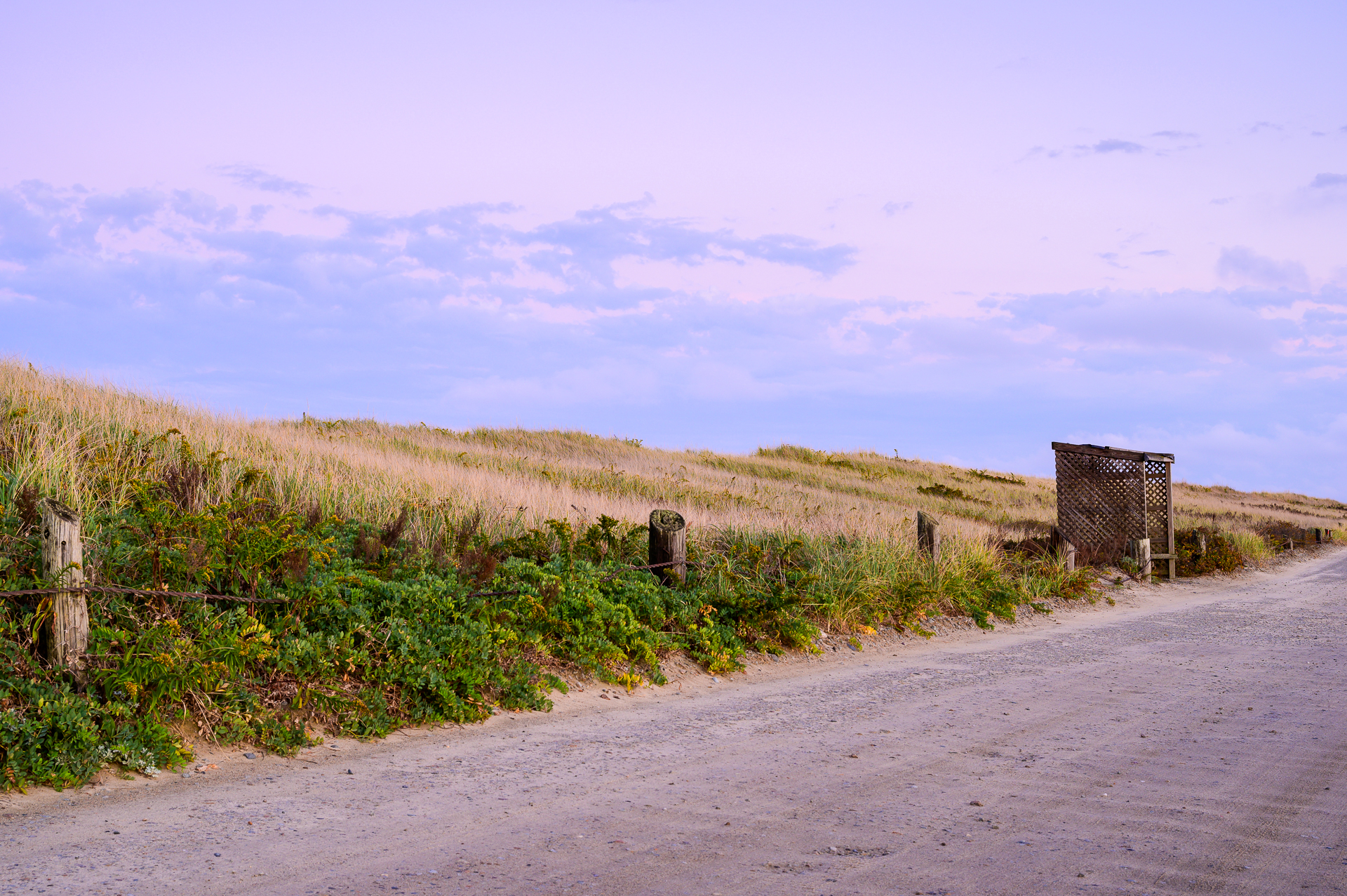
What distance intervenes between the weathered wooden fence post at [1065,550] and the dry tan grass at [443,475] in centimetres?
104

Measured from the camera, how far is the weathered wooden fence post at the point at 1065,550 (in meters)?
15.5

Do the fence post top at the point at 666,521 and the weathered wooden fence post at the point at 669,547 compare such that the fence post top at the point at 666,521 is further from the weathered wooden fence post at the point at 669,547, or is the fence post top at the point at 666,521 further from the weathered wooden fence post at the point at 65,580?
the weathered wooden fence post at the point at 65,580

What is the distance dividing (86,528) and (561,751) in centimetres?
407

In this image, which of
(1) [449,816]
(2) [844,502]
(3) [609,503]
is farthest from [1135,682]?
(2) [844,502]

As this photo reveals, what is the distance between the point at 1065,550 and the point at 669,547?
8727mm

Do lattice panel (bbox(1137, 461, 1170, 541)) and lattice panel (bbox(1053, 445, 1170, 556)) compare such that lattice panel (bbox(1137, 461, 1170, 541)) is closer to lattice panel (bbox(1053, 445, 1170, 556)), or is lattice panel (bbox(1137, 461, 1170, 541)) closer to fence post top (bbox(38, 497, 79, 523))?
lattice panel (bbox(1053, 445, 1170, 556))

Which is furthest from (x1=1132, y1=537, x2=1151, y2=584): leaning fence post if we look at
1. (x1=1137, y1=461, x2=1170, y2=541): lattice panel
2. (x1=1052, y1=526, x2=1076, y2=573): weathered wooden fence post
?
(x1=1052, y1=526, x2=1076, y2=573): weathered wooden fence post

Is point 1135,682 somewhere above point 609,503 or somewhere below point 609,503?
below

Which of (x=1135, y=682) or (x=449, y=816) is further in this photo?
(x=1135, y=682)

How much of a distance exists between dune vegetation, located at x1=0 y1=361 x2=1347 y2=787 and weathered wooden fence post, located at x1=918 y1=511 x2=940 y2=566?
24 cm

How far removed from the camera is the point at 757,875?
3.93 m

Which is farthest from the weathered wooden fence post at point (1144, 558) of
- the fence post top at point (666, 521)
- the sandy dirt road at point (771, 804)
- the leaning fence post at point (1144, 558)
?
the fence post top at point (666, 521)

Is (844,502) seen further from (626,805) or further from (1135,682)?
(626,805)

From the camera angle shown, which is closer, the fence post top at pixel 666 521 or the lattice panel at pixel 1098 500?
the fence post top at pixel 666 521
